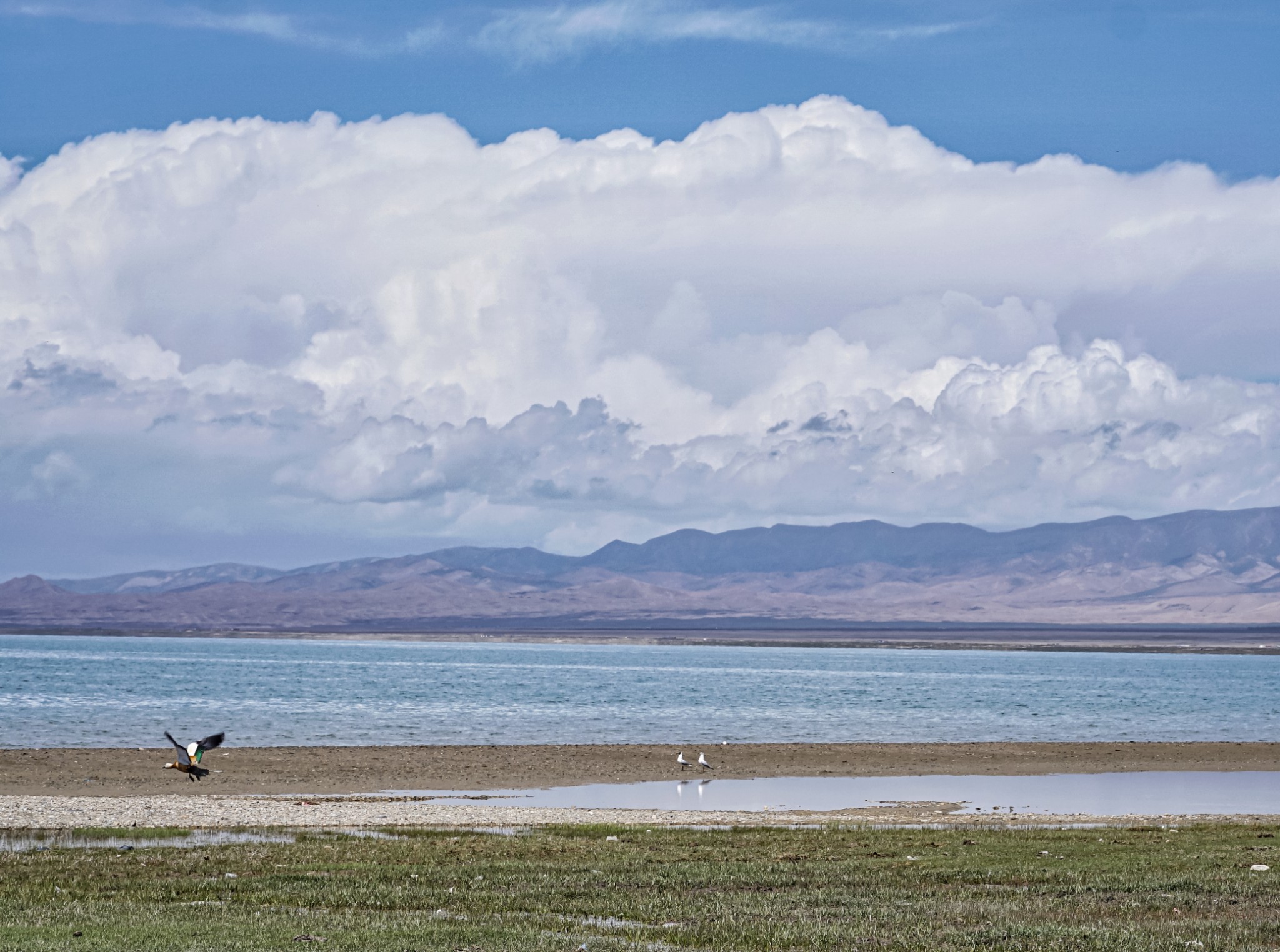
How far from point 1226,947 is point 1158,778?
37.7 meters

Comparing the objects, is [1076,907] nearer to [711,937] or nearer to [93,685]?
[711,937]

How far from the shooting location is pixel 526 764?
174ft

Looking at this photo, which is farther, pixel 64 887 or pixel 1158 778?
pixel 1158 778

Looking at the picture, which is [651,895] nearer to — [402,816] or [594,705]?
[402,816]

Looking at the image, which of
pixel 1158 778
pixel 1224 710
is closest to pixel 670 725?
pixel 1158 778

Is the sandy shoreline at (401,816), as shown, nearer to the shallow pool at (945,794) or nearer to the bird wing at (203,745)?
the bird wing at (203,745)

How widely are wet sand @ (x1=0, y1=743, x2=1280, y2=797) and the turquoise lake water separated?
199 inches

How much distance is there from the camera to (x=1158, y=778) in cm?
5206

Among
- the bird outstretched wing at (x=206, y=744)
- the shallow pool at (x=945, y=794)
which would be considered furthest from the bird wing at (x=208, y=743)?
the shallow pool at (x=945, y=794)

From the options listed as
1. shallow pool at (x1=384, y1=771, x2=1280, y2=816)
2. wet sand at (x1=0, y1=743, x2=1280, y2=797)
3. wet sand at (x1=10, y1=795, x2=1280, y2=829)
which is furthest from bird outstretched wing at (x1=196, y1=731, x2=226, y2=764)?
shallow pool at (x1=384, y1=771, x2=1280, y2=816)

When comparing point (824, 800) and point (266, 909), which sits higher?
point (266, 909)

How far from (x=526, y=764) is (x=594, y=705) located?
1518 inches

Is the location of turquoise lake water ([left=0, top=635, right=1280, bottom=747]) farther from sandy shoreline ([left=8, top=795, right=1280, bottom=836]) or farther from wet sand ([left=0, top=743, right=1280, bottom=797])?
sandy shoreline ([left=8, top=795, right=1280, bottom=836])

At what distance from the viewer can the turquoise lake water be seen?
6719 cm
